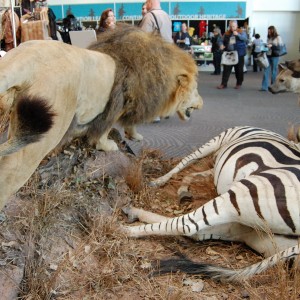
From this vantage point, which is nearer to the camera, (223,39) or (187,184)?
(187,184)

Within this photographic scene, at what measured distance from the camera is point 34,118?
1901mm

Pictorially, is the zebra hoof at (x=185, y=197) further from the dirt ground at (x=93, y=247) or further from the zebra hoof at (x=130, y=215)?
the zebra hoof at (x=130, y=215)

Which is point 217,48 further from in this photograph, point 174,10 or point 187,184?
point 187,184

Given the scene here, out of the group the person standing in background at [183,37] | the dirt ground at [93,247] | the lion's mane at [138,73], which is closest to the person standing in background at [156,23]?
the lion's mane at [138,73]

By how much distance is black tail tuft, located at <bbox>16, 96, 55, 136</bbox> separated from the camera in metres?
1.90

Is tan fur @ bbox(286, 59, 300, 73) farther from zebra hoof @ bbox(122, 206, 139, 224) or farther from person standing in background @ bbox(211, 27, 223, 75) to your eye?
person standing in background @ bbox(211, 27, 223, 75)

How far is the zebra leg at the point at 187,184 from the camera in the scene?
334 centimetres

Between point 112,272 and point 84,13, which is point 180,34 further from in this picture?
point 112,272

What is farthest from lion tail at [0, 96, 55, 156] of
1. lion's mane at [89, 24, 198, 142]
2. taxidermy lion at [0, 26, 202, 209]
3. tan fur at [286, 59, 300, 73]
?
tan fur at [286, 59, 300, 73]

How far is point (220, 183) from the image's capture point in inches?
118

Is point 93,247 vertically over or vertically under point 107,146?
under

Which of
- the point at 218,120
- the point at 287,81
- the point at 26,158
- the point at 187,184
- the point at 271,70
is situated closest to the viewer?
the point at 26,158

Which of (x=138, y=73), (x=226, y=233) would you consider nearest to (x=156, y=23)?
(x=138, y=73)

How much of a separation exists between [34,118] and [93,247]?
0.91 metres
